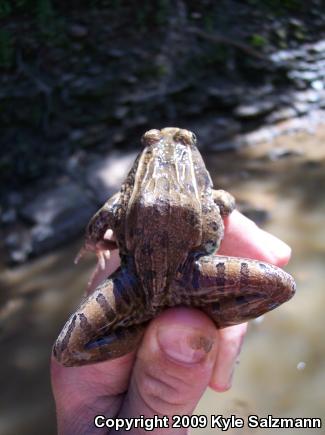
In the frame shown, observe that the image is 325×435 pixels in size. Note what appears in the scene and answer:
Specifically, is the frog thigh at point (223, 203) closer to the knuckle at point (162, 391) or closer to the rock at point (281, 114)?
the knuckle at point (162, 391)

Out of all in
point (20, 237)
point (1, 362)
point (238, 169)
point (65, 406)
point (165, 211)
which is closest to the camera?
point (165, 211)

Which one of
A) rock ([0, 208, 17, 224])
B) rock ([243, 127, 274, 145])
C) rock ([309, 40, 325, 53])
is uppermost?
rock ([309, 40, 325, 53])

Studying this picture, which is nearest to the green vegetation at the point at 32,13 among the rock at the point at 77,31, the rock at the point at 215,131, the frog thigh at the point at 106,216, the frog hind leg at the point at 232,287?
the rock at the point at 77,31

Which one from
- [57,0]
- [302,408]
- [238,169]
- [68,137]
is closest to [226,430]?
[302,408]

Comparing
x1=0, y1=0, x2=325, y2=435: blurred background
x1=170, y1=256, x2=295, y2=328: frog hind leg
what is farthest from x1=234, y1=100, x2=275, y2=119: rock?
x1=170, y1=256, x2=295, y2=328: frog hind leg

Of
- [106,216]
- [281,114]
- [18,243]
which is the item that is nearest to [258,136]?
[281,114]

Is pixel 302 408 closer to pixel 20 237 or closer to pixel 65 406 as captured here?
pixel 65 406

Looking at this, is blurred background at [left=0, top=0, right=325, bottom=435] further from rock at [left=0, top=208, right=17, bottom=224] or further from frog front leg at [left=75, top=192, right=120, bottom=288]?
frog front leg at [left=75, top=192, right=120, bottom=288]
